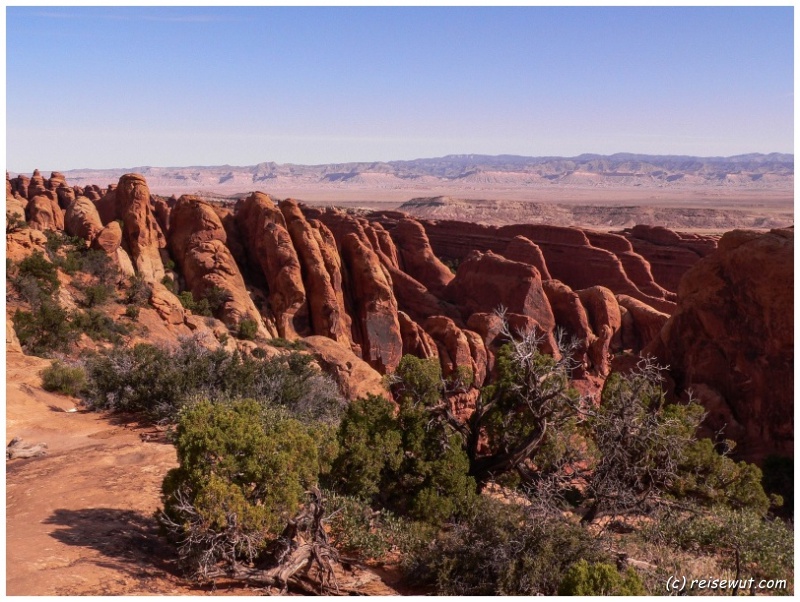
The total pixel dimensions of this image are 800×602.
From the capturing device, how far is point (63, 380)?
17188 millimetres

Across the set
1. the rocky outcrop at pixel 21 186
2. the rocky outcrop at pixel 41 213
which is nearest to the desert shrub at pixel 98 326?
the rocky outcrop at pixel 41 213

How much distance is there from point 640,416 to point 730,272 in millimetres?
11485

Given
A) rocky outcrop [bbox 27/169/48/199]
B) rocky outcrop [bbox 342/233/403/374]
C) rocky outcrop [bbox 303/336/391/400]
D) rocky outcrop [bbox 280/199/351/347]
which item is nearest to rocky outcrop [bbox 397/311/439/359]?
rocky outcrop [bbox 342/233/403/374]

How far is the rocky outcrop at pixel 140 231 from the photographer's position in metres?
34.5

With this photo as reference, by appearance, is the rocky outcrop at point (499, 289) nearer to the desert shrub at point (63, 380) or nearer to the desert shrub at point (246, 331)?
the desert shrub at point (246, 331)

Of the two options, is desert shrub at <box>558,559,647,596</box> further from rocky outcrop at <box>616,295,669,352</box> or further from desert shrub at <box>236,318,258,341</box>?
rocky outcrop at <box>616,295,669,352</box>

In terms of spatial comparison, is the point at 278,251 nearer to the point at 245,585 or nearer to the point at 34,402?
the point at 34,402

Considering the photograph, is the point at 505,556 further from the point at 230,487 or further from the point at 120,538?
the point at 120,538

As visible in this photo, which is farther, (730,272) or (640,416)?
(730,272)

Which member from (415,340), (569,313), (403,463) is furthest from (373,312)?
(403,463)

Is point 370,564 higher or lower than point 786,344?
lower

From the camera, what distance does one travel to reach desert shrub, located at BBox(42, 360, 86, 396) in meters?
17.1

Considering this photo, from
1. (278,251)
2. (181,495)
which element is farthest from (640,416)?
(278,251)

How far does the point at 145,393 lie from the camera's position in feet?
51.8
